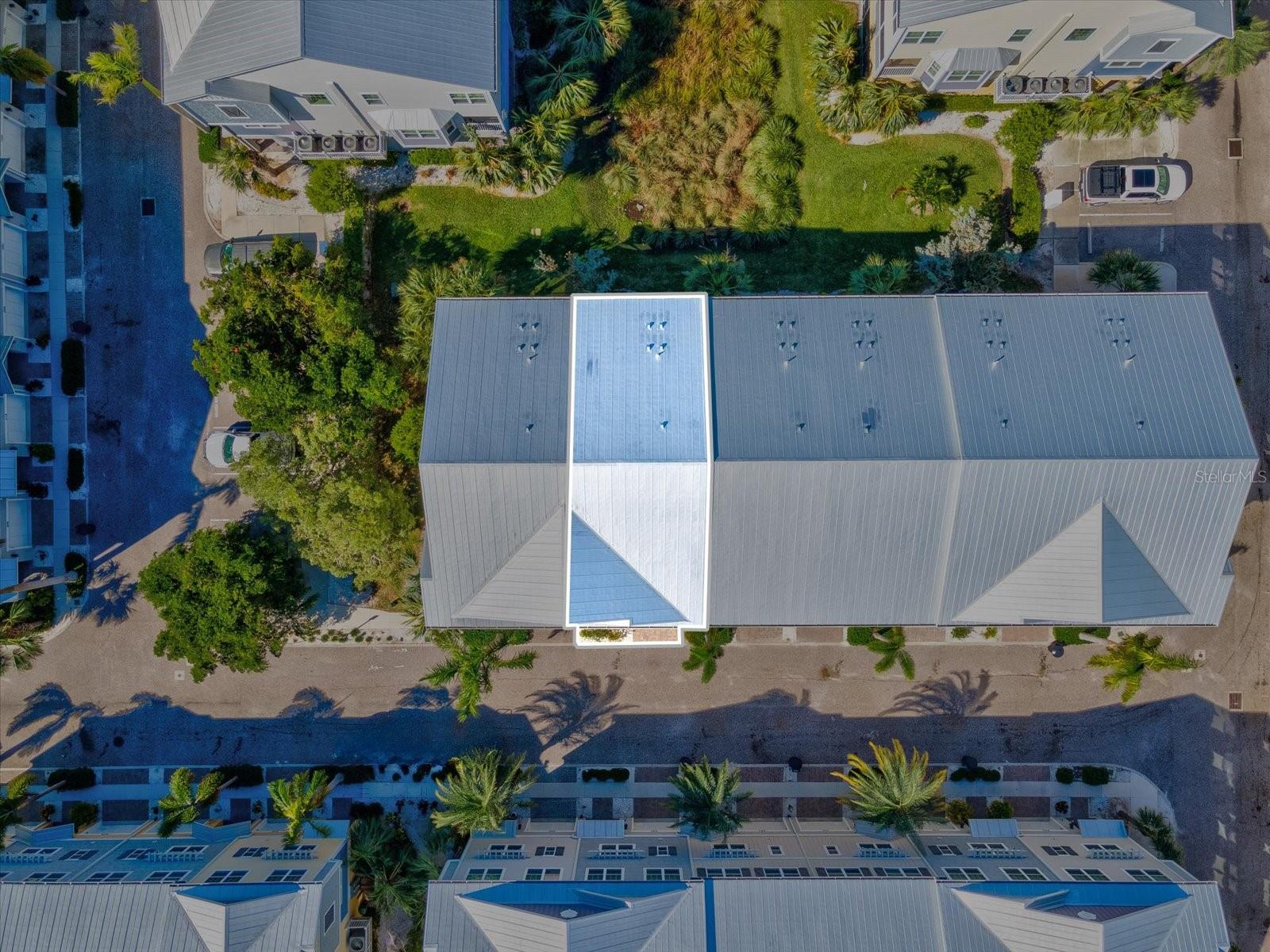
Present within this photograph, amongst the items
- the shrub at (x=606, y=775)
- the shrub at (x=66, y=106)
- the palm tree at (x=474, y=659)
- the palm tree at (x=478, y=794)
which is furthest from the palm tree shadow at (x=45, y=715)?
the shrub at (x=66, y=106)

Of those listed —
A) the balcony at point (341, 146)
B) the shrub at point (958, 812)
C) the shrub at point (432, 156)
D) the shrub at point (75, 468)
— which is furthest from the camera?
the shrub at point (75, 468)

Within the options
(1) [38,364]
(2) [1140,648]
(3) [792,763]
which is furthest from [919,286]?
(1) [38,364]

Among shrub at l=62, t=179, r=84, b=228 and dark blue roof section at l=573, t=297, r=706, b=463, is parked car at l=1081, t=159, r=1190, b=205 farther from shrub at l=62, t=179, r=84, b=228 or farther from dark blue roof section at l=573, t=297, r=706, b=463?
shrub at l=62, t=179, r=84, b=228

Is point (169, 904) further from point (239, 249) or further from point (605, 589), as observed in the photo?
point (239, 249)

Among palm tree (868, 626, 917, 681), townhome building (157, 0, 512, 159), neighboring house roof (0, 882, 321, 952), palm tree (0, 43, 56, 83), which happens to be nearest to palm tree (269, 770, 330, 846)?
neighboring house roof (0, 882, 321, 952)

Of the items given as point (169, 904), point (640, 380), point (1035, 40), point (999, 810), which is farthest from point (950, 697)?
point (169, 904)

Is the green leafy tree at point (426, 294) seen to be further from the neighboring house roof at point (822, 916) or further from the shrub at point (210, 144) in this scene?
the neighboring house roof at point (822, 916)

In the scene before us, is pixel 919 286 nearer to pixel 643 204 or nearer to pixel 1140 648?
pixel 643 204
